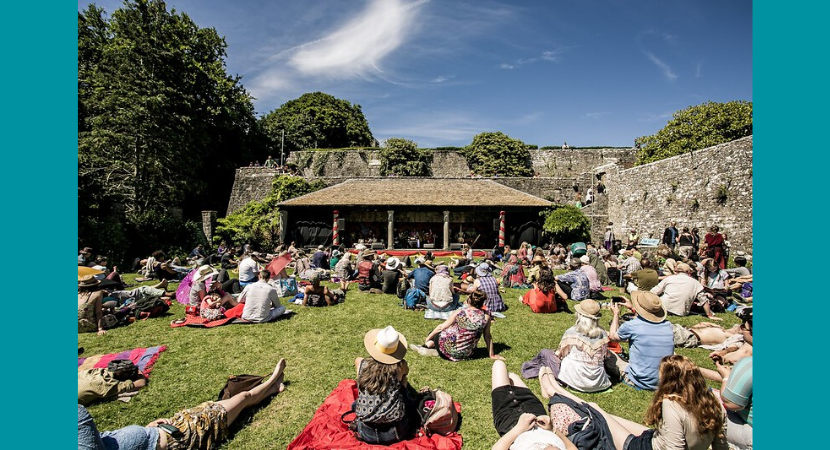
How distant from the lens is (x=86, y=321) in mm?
6082

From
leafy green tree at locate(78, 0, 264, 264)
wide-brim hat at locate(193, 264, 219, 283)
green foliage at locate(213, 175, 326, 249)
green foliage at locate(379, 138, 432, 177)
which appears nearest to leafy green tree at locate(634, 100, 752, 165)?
green foliage at locate(379, 138, 432, 177)

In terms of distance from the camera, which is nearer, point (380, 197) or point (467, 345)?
point (467, 345)

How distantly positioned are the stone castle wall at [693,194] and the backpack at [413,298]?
11855mm

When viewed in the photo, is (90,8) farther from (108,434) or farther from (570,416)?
(570,416)

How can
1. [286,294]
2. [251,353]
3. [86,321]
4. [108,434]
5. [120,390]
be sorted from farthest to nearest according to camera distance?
[286,294]
[86,321]
[251,353]
[120,390]
[108,434]

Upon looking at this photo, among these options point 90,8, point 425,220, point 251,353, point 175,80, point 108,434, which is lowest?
point 251,353

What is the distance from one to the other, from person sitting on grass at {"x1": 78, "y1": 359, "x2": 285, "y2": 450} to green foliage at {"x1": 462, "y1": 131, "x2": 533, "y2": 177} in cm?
2842

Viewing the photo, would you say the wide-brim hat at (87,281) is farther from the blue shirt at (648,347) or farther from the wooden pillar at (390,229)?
the wooden pillar at (390,229)

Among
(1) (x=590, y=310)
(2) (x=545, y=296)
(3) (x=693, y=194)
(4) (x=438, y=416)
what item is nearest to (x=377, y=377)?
(4) (x=438, y=416)

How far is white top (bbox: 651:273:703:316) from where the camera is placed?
6.94 metres

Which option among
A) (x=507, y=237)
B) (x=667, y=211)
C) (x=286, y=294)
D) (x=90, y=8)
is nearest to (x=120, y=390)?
(x=286, y=294)

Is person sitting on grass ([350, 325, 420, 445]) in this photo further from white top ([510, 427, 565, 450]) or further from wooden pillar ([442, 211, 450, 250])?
wooden pillar ([442, 211, 450, 250])

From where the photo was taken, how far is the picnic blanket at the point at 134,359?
4.78m

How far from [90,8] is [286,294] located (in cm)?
2335
